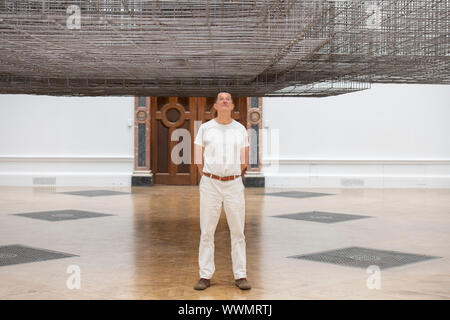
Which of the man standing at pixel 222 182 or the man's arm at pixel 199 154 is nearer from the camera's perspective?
the man standing at pixel 222 182

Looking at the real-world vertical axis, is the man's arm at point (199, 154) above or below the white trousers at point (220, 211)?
above

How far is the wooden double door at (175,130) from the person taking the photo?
53.1 feet

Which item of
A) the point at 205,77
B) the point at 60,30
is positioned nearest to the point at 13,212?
the point at 205,77

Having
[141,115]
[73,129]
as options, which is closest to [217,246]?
[141,115]

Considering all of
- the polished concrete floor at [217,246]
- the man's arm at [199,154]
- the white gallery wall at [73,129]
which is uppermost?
the white gallery wall at [73,129]

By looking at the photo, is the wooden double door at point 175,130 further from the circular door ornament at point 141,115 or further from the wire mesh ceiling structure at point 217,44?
the wire mesh ceiling structure at point 217,44

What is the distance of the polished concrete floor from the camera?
498 centimetres

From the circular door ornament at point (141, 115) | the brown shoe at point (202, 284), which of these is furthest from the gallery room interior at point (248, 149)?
the brown shoe at point (202, 284)

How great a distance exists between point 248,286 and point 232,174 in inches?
35.3

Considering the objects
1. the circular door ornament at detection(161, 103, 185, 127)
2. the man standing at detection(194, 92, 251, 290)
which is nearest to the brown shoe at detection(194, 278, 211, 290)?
the man standing at detection(194, 92, 251, 290)

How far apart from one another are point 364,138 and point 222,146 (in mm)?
11854

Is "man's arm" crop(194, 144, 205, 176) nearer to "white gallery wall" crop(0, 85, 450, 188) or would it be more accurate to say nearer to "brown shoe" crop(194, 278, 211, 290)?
"brown shoe" crop(194, 278, 211, 290)

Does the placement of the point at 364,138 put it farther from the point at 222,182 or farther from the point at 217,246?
the point at 222,182

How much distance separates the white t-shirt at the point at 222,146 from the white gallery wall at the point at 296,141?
11059 millimetres
